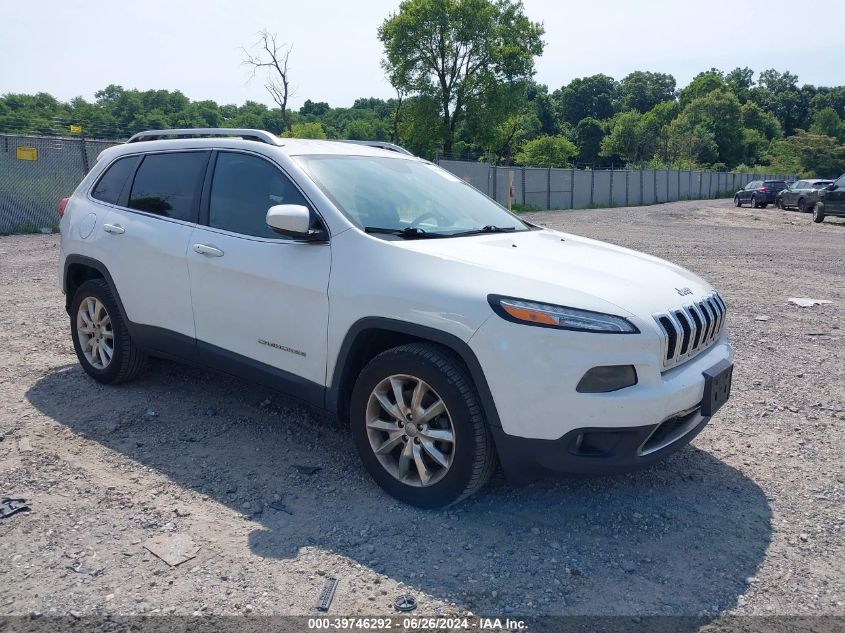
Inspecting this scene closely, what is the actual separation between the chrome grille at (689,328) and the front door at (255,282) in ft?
5.45

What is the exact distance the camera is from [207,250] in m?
4.18

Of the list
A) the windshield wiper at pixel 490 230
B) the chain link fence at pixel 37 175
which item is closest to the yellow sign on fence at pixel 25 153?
the chain link fence at pixel 37 175

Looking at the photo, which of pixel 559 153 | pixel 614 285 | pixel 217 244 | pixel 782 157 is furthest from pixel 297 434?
pixel 559 153

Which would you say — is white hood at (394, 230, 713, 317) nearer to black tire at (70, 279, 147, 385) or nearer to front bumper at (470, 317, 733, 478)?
front bumper at (470, 317, 733, 478)

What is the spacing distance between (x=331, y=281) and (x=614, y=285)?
139 centimetres

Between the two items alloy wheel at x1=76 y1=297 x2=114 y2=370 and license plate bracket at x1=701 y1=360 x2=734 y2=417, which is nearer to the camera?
license plate bracket at x1=701 y1=360 x2=734 y2=417

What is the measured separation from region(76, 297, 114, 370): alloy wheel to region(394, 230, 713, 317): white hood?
2.67 m

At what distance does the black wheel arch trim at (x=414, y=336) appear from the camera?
313cm

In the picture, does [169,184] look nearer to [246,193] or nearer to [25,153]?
[246,193]

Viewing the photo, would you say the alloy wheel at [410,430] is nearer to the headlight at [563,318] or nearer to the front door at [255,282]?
the front door at [255,282]

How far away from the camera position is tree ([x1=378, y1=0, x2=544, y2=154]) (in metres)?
56.0

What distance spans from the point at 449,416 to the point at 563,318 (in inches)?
27.2

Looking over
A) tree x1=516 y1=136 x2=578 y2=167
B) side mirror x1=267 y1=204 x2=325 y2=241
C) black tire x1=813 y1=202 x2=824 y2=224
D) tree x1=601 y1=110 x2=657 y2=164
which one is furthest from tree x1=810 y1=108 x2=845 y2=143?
side mirror x1=267 y1=204 x2=325 y2=241

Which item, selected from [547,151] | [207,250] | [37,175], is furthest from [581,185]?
[547,151]
